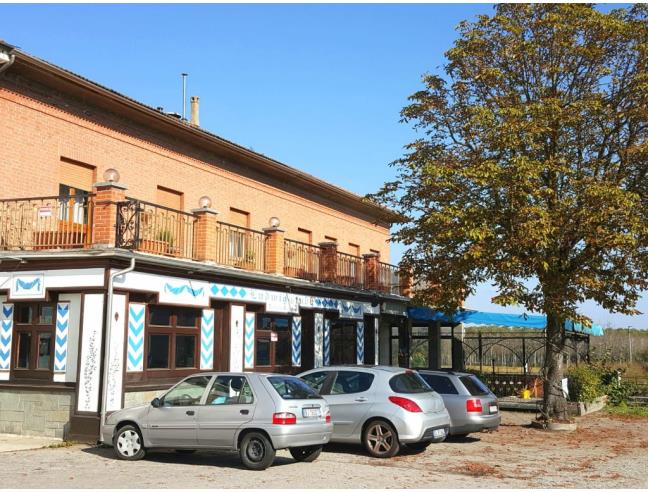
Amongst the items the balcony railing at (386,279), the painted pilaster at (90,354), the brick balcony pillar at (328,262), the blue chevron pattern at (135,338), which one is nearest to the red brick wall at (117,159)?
the brick balcony pillar at (328,262)

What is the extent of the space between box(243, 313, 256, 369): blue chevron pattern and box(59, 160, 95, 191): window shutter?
5435 mm

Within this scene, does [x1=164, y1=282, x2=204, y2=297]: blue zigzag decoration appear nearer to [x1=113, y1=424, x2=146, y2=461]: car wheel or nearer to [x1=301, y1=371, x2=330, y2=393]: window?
[x1=301, y1=371, x2=330, y2=393]: window

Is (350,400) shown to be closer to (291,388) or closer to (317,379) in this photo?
(317,379)

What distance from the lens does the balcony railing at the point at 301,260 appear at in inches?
856

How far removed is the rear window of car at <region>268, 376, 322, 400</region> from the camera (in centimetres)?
1180

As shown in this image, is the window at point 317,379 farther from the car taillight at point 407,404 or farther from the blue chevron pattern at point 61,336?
the blue chevron pattern at point 61,336

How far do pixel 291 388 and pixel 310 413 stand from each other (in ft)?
1.67

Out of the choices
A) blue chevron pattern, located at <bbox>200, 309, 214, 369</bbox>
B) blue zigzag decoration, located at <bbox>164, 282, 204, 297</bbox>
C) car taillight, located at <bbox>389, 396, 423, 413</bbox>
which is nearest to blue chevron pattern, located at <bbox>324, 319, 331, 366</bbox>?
blue chevron pattern, located at <bbox>200, 309, 214, 369</bbox>

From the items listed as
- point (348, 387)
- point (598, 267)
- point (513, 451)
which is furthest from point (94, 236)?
point (598, 267)

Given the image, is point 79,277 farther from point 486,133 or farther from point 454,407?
point 486,133

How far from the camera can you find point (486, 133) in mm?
18078

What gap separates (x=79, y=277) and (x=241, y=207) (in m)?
10.4

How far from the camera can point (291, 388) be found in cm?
1205

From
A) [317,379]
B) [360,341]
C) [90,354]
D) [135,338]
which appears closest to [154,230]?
[135,338]
